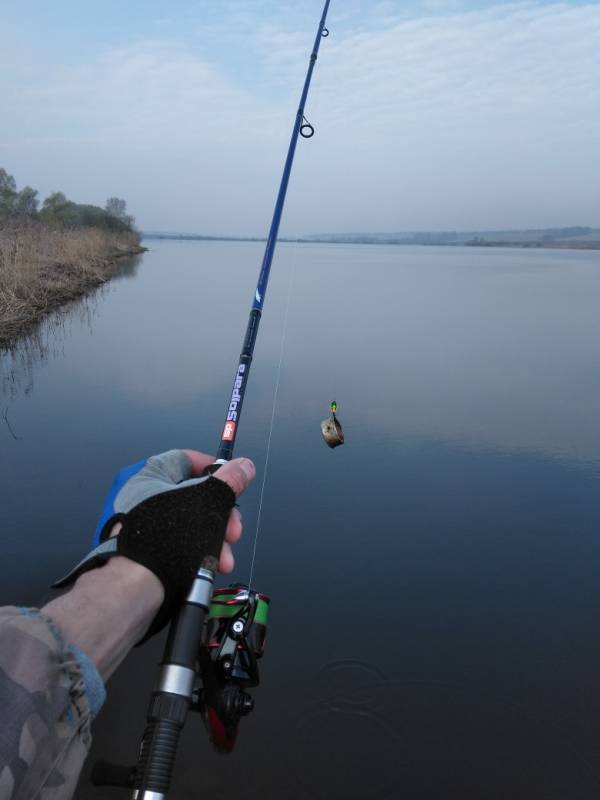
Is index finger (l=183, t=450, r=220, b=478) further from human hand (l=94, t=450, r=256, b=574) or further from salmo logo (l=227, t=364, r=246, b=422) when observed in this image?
salmo logo (l=227, t=364, r=246, b=422)

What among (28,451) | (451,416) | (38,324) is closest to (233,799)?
(28,451)

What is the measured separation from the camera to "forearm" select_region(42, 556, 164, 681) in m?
0.80

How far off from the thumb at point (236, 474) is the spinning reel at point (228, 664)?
284mm

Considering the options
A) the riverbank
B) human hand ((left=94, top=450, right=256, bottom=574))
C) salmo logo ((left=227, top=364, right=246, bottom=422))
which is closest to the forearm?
human hand ((left=94, top=450, right=256, bottom=574))

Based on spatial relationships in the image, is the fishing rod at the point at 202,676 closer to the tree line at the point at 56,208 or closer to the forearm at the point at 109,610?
the forearm at the point at 109,610

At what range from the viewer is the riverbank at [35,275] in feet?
24.1

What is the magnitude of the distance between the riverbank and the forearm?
20.7 feet

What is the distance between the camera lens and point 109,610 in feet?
2.85

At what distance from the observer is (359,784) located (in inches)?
63.7

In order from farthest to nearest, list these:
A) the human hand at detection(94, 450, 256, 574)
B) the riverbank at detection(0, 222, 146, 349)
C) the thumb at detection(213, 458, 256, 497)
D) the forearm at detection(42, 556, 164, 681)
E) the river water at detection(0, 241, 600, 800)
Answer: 1. the riverbank at detection(0, 222, 146, 349)
2. the river water at detection(0, 241, 600, 800)
3. the thumb at detection(213, 458, 256, 497)
4. the human hand at detection(94, 450, 256, 574)
5. the forearm at detection(42, 556, 164, 681)

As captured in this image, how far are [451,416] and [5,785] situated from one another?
4374 mm

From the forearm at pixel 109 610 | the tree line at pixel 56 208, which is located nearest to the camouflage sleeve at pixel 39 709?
the forearm at pixel 109 610

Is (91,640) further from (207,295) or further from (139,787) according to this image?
(207,295)

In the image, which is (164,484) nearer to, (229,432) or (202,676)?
(202,676)
